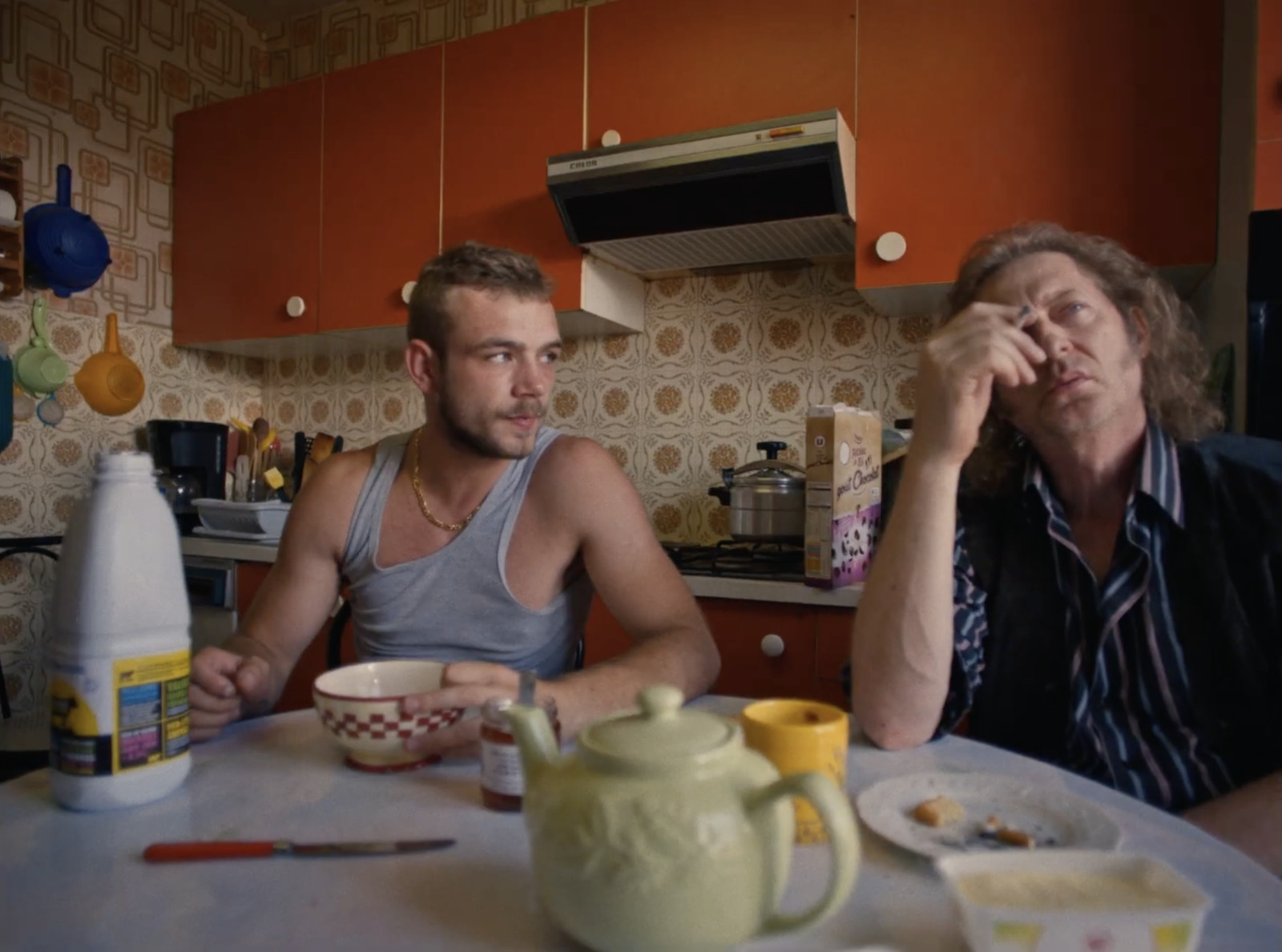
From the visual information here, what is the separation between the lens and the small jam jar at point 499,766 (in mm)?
697

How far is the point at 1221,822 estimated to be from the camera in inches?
33.5

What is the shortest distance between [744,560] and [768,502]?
158 millimetres

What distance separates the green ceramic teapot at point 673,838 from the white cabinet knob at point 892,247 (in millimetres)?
1629

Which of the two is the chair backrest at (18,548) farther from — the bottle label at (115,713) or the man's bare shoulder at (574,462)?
the bottle label at (115,713)

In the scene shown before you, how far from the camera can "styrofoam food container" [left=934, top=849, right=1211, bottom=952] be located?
18.0 inches

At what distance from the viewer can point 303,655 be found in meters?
2.31

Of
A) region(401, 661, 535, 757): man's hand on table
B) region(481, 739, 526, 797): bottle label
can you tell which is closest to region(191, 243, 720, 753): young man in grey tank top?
region(401, 661, 535, 757): man's hand on table

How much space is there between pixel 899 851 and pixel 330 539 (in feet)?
3.13

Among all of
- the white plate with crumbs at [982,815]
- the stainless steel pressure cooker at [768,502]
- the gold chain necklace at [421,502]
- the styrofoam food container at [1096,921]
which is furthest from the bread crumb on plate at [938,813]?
the stainless steel pressure cooker at [768,502]

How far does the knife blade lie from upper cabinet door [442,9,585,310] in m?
1.73

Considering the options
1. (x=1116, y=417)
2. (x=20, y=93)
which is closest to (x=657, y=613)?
(x=1116, y=417)

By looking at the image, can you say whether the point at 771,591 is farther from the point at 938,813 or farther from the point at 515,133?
the point at 515,133

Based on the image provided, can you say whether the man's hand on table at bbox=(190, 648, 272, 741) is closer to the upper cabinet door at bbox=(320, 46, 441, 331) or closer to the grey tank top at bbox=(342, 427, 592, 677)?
the grey tank top at bbox=(342, 427, 592, 677)

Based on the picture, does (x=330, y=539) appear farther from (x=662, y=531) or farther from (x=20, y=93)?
(x=20, y=93)
